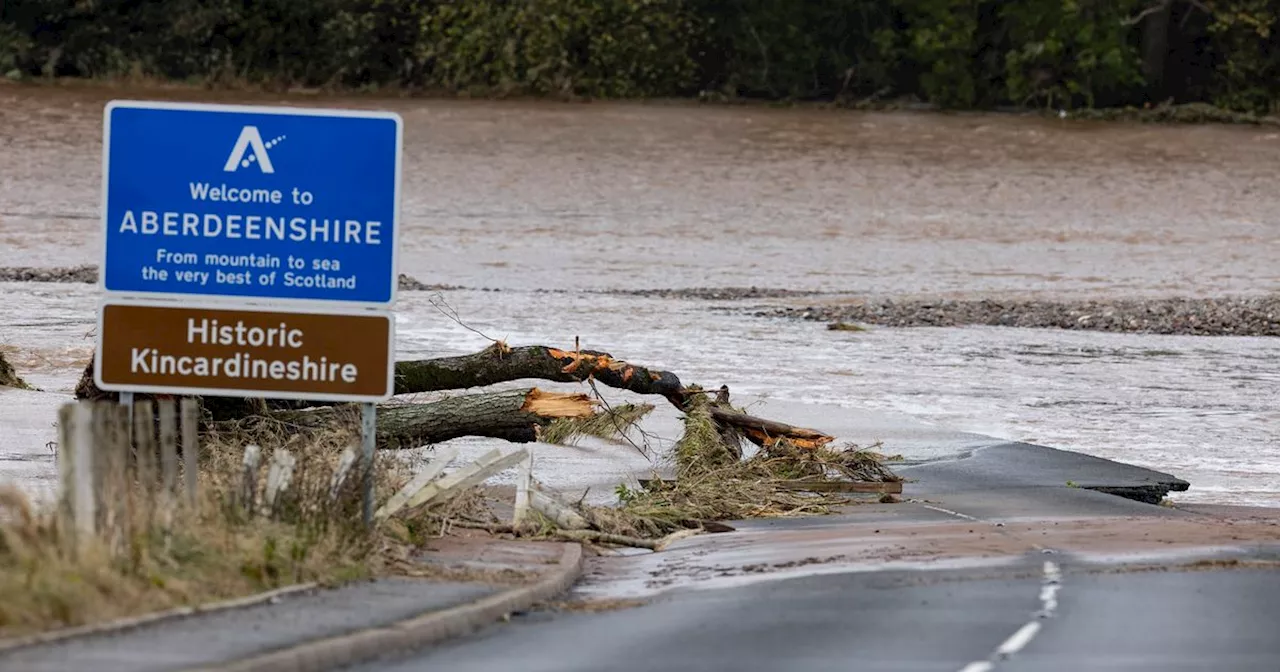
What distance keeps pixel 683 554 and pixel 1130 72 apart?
Answer: 6220 cm

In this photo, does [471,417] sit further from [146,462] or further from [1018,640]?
[1018,640]

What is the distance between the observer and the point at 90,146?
6231cm

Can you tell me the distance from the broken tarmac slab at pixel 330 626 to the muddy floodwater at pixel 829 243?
8063mm

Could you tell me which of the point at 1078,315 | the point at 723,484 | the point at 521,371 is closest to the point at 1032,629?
the point at 723,484

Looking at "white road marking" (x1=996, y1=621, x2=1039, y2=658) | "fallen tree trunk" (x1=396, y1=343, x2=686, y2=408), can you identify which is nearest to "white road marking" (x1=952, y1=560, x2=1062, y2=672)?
"white road marking" (x1=996, y1=621, x2=1039, y2=658)

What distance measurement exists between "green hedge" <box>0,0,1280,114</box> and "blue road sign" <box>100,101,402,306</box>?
62.5m

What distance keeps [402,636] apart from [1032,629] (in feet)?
9.68

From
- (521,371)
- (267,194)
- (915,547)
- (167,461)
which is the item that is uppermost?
(267,194)

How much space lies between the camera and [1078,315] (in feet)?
121

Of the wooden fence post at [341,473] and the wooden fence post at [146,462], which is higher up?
the wooden fence post at [146,462]

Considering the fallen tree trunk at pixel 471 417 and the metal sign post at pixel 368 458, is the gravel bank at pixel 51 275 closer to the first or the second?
the fallen tree trunk at pixel 471 417

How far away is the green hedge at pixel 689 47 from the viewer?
7706 cm

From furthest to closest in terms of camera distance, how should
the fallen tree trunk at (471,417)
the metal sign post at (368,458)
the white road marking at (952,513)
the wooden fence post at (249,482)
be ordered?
the fallen tree trunk at (471,417) → the white road marking at (952,513) → the metal sign post at (368,458) → the wooden fence post at (249,482)

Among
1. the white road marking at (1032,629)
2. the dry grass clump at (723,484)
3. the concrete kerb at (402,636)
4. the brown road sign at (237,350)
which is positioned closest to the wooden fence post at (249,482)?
the brown road sign at (237,350)
